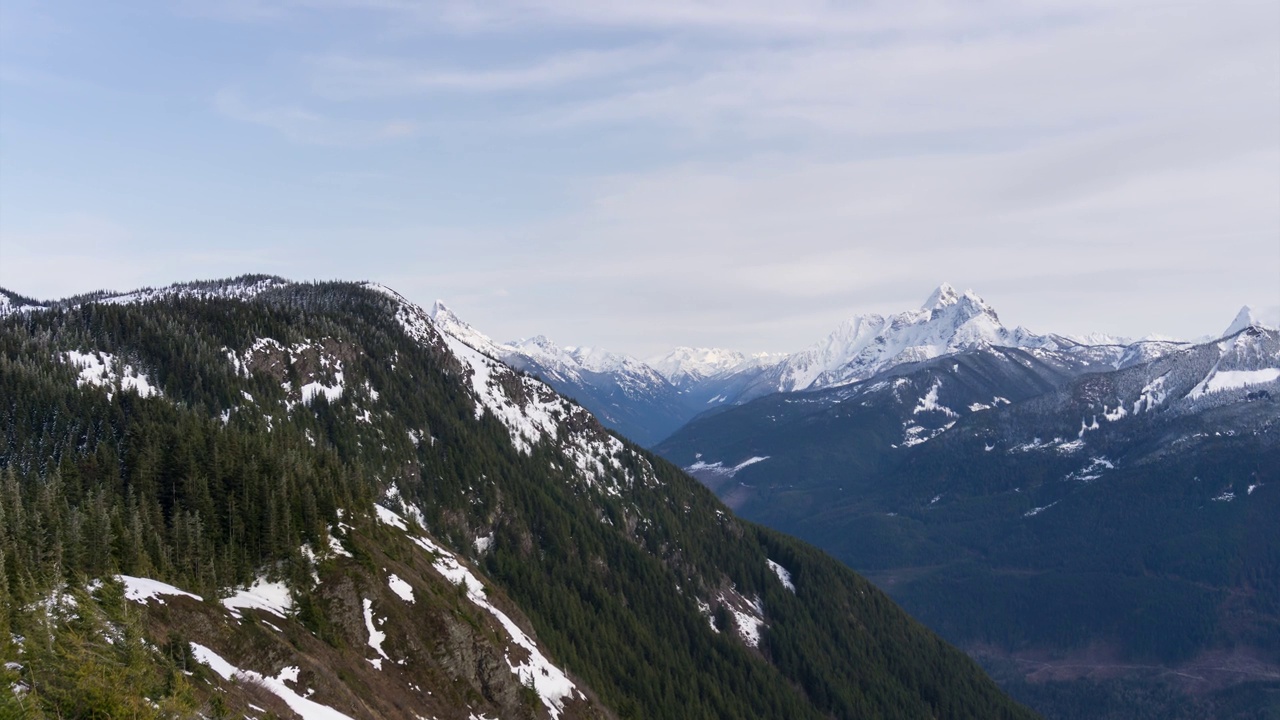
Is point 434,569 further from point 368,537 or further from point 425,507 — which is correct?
point 425,507

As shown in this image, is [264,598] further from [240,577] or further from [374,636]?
[374,636]

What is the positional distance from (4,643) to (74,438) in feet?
291

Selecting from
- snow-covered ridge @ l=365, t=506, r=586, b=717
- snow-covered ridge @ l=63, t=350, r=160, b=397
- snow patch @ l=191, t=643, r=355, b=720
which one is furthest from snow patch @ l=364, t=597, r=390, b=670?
snow-covered ridge @ l=63, t=350, r=160, b=397

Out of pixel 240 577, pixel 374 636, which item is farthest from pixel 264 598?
pixel 374 636

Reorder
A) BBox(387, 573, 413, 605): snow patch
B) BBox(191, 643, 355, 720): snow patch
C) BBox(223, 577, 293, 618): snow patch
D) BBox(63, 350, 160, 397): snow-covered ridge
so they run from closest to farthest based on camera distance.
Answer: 1. BBox(191, 643, 355, 720): snow patch
2. BBox(223, 577, 293, 618): snow patch
3. BBox(387, 573, 413, 605): snow patch
4. BBox(63, 350, 160, 397): snow-covered ridge

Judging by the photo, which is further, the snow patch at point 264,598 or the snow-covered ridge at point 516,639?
the snow-covered ridge at point 516,639

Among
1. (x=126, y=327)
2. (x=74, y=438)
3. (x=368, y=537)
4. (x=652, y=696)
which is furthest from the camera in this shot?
(x=126, y=327)

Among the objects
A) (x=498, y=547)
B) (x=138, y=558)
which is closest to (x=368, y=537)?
(x=138, y=558)

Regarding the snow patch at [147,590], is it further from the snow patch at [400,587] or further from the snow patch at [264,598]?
the snow patch at [400,587]

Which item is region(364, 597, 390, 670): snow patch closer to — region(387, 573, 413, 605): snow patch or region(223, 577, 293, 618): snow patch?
region(387, 573, 413, 605): snow patch

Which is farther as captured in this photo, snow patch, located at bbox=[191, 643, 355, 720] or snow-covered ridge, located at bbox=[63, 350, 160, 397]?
snow-covered ridge, located at bbox=[63, 350, 160, 397]

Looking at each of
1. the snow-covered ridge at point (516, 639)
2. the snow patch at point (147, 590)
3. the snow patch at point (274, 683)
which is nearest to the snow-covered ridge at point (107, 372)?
the snow-covered ridge at point (516, 639)

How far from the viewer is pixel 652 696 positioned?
160 metres

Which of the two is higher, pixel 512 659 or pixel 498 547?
pixel 498 547
